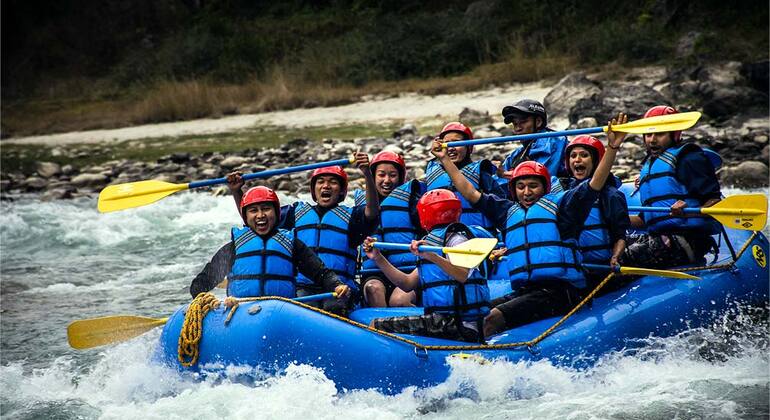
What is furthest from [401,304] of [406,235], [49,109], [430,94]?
[49,109]

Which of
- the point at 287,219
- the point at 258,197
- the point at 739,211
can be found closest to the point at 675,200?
the point at 739,211

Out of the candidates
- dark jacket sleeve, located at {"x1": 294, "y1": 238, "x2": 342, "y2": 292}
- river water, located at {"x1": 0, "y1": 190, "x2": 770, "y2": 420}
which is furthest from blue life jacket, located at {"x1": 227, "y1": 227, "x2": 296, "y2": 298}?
river water, located at {"x1": 0, "y1": 190, "x2": 770, "y2": 420}

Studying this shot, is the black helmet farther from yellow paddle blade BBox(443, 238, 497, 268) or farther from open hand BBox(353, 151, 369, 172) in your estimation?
yellow paddle blade BBox(443, 238, 497, 268)

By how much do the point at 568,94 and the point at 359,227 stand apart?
829cm

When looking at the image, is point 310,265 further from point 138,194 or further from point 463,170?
point 138,194

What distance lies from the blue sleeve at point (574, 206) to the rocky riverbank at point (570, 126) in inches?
223

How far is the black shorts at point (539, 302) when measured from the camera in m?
5.04

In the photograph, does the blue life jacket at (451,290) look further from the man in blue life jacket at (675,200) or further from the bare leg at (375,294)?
the man in blue life jacket at (675,200)

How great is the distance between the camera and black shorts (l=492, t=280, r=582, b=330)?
198 inches

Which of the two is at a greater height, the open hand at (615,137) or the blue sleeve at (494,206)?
the open hand at (615,137)

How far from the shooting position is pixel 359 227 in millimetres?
5613

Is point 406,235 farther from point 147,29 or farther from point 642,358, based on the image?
point 147,29

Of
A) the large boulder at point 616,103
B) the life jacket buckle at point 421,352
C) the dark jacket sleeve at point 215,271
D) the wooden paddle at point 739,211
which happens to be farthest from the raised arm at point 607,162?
the large boulder at point 616,103

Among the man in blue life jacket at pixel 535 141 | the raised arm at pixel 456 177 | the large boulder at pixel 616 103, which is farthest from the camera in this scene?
the large boulder at pixel 616 103
